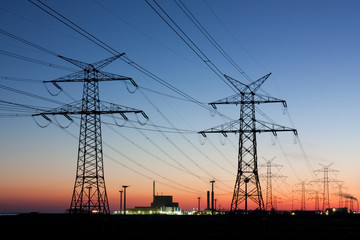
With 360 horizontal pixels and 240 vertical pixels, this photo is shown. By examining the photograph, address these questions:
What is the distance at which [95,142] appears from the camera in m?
52.1

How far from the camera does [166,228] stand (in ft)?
272

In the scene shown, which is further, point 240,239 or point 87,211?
point 240,239

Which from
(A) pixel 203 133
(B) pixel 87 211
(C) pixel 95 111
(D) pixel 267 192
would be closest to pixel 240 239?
(A) pixel 203 133

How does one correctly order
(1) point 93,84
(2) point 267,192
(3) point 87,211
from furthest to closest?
(2) point 267,192
(1) point 93,84
(3) point 87,211

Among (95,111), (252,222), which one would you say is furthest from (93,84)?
(252,222)

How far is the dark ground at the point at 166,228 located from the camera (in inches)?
2136

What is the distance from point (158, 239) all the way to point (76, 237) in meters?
10.2

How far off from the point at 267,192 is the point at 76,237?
98.7 metres

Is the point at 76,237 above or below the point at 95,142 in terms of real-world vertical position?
below

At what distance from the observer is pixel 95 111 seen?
171ft

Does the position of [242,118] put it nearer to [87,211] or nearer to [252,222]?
[87,211]

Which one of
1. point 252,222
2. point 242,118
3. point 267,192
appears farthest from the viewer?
point 267,192

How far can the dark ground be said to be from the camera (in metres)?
54.2

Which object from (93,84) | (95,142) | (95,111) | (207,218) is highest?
(93,84)
